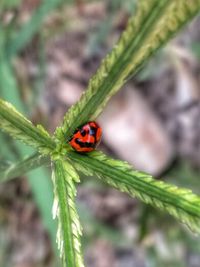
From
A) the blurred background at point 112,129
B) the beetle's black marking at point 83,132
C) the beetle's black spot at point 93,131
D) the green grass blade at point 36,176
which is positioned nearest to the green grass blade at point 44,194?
the green grass blade at point 36,176

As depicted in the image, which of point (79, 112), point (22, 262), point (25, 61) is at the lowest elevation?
point (22, 262)

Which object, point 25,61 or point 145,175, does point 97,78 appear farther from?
point 25,61

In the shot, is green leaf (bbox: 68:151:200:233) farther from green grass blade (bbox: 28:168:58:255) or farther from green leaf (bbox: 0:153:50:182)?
green grass blade (bbox: 28:168:58:255)

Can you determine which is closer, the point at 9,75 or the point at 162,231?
A: the point at 9,75

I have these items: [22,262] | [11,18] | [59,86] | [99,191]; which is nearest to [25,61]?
[59,86]

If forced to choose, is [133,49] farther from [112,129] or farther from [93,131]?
[112,129]

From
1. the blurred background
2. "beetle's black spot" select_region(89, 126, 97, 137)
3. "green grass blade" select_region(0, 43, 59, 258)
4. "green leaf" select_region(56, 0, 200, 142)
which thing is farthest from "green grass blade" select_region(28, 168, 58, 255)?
"green leaf" select_region(56, 0, 200, 142)

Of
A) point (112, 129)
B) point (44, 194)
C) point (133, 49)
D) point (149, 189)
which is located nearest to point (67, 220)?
point (149, 189)

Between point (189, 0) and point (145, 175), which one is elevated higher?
point (189, 0)
